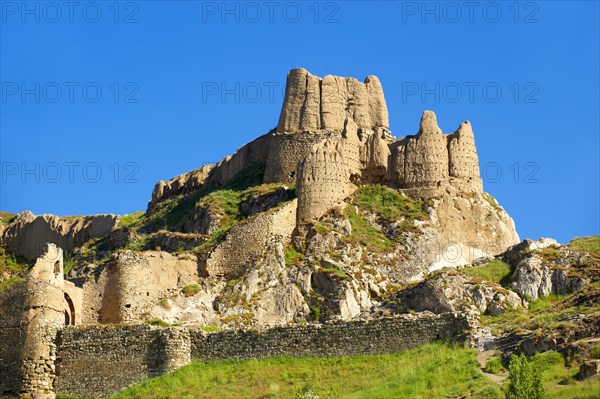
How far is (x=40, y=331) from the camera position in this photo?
5366cm

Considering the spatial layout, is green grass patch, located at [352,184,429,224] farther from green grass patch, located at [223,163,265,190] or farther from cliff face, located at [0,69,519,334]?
green grass patch, located at [223,163,265,190]

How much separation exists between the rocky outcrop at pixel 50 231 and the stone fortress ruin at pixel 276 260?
0.11 m

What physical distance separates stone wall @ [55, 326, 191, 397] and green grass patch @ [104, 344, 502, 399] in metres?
0.66

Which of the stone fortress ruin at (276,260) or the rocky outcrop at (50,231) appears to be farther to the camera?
the rocky outcrop at (50,231)

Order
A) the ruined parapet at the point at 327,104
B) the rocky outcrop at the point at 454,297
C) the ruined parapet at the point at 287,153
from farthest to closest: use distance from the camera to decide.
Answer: the ruined parapet at the point at 327,104 < the ruined parapet at the point at 287,153 < the rocky outcrop at the point at 454,297

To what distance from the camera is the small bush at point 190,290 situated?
6391 centimetres

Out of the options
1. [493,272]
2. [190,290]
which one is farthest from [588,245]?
[190,290]

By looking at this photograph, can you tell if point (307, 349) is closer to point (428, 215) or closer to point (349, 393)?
point (349, 393)

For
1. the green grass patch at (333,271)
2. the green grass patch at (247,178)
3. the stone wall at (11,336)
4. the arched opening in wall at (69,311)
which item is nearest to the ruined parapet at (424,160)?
the green grass patch at (247,178)

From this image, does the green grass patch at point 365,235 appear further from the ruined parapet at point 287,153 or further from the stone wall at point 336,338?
the stone wall at point 336,338

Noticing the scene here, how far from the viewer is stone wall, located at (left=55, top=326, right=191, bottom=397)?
2044 inches

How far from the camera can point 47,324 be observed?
53.8 meters

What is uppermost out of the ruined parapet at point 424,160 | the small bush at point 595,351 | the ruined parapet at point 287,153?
the ruined parapet at point 287,153

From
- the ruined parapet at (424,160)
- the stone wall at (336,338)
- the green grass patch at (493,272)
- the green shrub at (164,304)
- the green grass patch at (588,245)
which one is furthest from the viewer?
the ruined parapet at (424,160)
